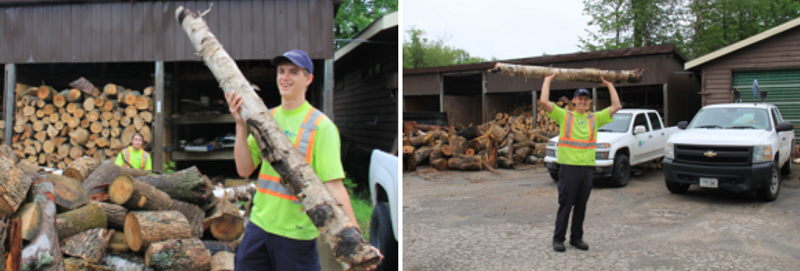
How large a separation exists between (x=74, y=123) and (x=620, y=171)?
10935 mm

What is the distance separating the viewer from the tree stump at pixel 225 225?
617 cm

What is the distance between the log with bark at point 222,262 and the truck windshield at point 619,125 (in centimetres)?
843

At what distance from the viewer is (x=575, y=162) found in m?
5.65

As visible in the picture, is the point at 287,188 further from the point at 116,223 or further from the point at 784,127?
the point at 784,127

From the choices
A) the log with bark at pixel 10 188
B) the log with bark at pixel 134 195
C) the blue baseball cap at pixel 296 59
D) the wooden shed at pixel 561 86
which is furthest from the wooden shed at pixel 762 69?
the log with bark at pixel 10 188

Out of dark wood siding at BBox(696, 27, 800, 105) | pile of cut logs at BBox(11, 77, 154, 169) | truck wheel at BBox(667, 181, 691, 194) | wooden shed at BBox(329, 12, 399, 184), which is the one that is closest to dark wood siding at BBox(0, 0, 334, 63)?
pile of cut logs at BBox(11, 77, 154, 169)

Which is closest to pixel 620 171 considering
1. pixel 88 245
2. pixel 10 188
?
pixel 88 245

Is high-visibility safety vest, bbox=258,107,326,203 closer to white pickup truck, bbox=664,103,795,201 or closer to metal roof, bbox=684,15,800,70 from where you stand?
white pickup truck, bbox=664,103,795,201

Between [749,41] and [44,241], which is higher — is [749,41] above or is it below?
above

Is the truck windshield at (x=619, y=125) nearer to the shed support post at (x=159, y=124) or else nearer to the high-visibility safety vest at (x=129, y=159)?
the high-visibility safety vest at (x=129, y=159)

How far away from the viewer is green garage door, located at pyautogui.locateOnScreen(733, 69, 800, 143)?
1494cm

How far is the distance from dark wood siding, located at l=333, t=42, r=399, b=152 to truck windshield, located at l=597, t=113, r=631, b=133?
461 cm

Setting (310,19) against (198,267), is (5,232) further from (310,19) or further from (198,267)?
(310,19)

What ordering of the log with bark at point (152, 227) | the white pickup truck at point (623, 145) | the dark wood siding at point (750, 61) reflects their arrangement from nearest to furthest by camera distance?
the log with bark at point (152, 227)
the white pickup truck at point (623, 145)
the dark wood siding at point (750, 61)
